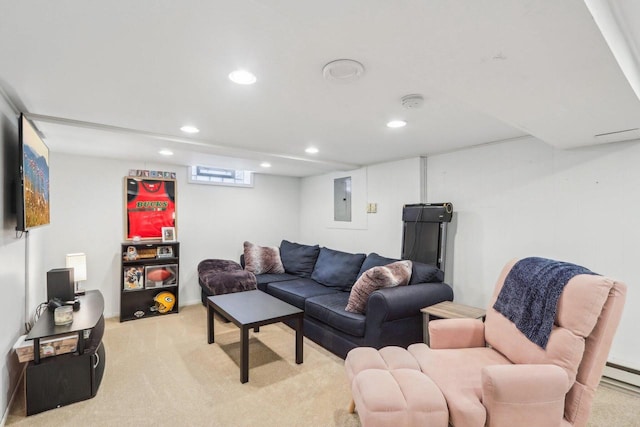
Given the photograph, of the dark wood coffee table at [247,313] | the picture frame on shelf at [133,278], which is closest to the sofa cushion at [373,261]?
the dark wood coffee table at [247,313]

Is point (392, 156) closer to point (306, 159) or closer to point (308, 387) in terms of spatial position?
point (306, 159)

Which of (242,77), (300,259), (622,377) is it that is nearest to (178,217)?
(300,259)

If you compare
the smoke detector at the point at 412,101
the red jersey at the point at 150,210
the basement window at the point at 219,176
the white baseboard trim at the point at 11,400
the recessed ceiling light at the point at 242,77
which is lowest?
the white baseboard trim at the point at 11,400

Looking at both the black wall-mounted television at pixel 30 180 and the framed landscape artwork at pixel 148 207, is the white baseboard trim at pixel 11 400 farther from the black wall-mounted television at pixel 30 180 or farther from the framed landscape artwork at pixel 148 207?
the framed landscape artwork at pixel 148 207

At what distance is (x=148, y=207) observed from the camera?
4.18m

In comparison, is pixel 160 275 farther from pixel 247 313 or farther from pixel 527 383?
pixel 527 383

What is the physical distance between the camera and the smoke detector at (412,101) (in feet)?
6.25

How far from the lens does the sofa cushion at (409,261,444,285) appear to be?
3.02 meters

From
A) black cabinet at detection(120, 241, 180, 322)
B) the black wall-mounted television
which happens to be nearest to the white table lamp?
black cabinet at detection(120, 241, 180, 322)

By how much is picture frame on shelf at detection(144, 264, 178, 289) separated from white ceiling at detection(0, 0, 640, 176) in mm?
2072

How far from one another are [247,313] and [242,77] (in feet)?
6.33

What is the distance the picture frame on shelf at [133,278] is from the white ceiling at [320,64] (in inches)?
77.6

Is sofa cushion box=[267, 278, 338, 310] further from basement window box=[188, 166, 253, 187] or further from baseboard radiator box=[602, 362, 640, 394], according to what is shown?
baseboard radiator box=[602, 362, 640, 394]

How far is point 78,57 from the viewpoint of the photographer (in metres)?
1.46
